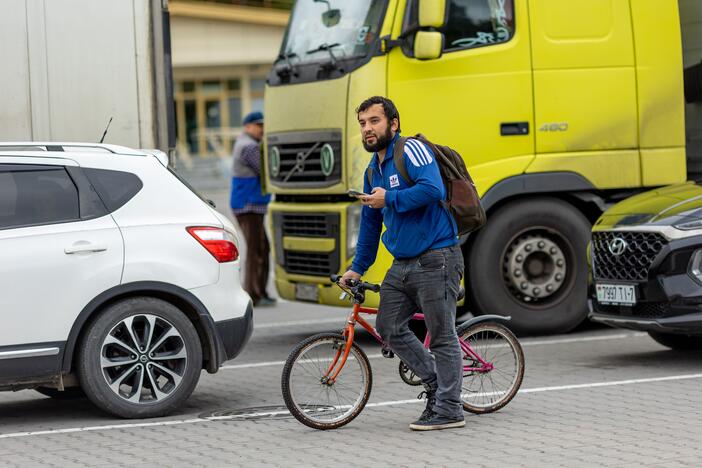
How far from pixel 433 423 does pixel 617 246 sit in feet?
9.03

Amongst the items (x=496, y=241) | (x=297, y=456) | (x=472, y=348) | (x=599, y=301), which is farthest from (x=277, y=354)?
(x=297, y=456)

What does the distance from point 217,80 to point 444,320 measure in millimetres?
51588

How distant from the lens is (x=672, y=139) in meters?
11.2

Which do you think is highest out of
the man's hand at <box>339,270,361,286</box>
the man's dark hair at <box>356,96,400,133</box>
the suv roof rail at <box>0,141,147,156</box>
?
the man's dark hair at <box>356,96,400,133</box>

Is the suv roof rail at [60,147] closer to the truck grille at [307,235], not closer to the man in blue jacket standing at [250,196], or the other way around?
the truck grille at [307,235]

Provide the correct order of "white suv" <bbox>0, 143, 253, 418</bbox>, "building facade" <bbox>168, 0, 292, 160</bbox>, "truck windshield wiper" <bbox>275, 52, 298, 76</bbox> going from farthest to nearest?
"building facade" <bbox>168, 0, 292, 160</bbox> → "truck windshield wiper" <bbox>275, 52, 298, 76</bbox> → "white suv" <bbox>0, 143, 253, 418</bbox>

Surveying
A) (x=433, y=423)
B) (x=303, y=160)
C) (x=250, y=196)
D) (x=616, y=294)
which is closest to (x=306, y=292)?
(x=303, y=160)

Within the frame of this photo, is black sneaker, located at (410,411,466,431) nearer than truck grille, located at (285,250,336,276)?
Yes

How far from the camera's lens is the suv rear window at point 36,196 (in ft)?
25.8

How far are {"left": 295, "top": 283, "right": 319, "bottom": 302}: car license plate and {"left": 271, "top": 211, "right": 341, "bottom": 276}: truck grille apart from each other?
100 mm

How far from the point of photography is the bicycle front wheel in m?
7.39

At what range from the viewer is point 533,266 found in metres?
11.2

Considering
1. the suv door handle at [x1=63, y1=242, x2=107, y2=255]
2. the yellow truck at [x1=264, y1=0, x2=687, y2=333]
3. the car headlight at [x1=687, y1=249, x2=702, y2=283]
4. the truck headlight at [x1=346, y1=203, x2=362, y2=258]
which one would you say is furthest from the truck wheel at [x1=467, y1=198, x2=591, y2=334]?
the suv door handle at [x1=63, y1=242, x2=107, y2=255]

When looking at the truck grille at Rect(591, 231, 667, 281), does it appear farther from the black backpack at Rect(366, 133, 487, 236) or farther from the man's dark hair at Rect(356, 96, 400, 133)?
the man's dark hair at Rect(356, 96, 400, 133)
